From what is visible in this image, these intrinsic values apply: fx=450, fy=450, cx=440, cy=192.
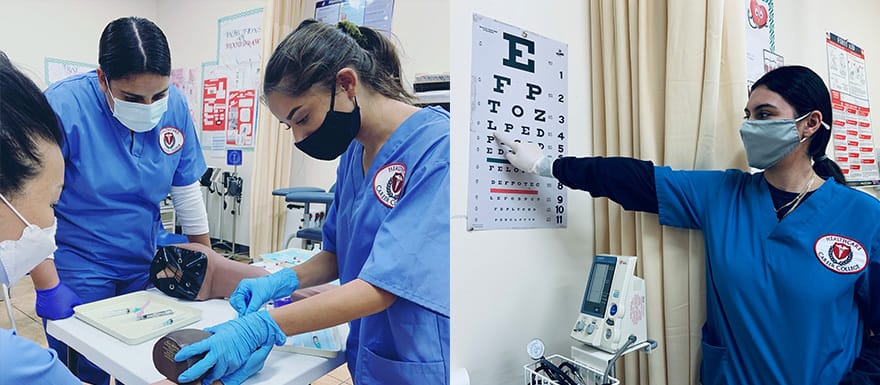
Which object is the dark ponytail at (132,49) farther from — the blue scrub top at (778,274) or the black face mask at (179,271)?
the blue scrub top at (778,274)

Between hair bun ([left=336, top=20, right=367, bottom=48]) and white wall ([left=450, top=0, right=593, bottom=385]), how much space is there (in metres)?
0.24

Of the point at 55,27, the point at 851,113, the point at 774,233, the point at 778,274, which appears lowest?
the point at 778,274

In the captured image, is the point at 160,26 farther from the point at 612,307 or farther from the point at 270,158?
the point at 612,307

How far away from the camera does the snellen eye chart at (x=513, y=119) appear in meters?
1.05

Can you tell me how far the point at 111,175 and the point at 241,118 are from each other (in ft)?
0.60

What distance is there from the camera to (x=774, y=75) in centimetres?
124

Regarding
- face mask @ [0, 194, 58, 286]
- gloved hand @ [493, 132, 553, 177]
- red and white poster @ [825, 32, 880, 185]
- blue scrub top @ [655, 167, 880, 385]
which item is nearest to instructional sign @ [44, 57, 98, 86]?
face mask @ [0, 194, 58, 286]

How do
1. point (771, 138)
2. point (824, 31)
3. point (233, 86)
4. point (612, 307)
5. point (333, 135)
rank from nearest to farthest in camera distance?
Result: point (233, 86), point (333, 135), point (612, 307), point (771, 138), point (824, 31)

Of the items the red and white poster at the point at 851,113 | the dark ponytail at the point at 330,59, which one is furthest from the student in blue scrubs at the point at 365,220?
the red and white poster at the point at 851,113

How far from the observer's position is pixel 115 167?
49cm

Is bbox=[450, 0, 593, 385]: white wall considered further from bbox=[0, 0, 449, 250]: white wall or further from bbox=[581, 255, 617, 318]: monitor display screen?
bbox=[0, 0, 449, 250]: white wall

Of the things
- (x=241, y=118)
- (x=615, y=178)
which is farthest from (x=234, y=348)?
(x=615, y=178)

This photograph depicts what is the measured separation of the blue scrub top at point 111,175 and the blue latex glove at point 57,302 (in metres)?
0.02

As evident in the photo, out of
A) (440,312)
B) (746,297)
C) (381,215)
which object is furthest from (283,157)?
(746,297)
